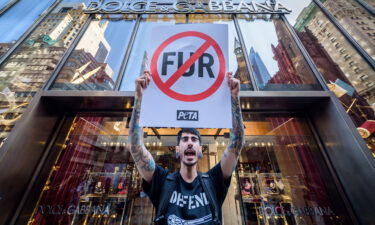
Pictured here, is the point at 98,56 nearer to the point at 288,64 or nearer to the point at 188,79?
the point at 188,79

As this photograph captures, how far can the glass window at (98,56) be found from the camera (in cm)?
420

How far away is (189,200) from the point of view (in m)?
1.50

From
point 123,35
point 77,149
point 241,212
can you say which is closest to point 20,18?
point 123,35

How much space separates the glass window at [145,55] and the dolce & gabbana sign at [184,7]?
9.2 inches

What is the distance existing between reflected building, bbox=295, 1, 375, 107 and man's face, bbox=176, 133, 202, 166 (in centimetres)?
543

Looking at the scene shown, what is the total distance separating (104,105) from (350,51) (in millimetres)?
7440

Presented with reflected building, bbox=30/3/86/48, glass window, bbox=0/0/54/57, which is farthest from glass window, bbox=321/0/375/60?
glass window, bbox=0/0/54/57

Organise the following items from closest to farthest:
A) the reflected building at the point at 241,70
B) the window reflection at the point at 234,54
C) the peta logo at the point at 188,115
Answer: the peta logo at the point at 188,115 → the reflected building at the point at 241,70 → the window reflection at the point at 234,54

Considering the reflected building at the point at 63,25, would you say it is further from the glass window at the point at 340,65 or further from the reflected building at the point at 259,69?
the glass window at the point at 340,65

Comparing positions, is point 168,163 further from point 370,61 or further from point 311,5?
point 311,5

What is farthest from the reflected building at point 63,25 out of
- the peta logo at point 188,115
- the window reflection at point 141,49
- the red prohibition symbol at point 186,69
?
the peta logo at point 188,115

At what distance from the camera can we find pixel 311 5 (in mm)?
6133

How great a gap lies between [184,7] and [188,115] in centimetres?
606

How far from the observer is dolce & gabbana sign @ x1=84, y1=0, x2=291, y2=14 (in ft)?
18.8
